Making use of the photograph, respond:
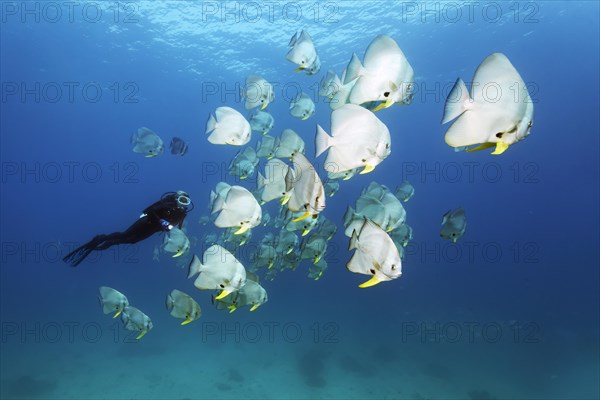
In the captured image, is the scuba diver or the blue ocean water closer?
the scuba diver

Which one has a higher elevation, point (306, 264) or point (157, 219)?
point (157, 219)

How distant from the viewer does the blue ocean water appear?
18922mm

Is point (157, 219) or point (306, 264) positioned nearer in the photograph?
point (157, 219)

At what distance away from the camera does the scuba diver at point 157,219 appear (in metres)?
7.14

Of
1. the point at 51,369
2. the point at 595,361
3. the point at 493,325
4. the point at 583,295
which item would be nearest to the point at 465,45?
the point at 493,325

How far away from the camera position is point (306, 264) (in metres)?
48.7

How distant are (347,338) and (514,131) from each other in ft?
80.1

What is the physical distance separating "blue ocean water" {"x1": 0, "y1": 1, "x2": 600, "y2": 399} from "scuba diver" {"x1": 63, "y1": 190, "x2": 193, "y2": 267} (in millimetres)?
1914

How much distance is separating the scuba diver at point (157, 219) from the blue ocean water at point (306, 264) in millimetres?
1914

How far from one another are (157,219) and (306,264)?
42.3 m

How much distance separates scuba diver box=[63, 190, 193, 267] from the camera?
7145 millimetres

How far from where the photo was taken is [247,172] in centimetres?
722

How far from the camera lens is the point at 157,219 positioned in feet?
23.6

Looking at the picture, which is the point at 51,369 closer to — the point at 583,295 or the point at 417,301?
the point at 417,301
